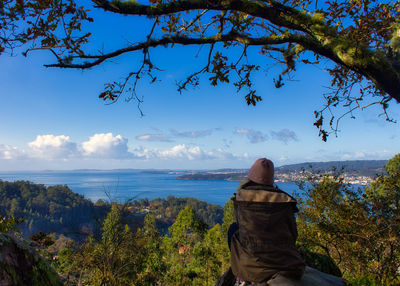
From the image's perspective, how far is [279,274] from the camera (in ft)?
7.96

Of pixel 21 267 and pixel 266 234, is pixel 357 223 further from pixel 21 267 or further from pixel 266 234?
pixel 21 267

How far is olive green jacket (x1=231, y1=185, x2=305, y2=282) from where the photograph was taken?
2381mm

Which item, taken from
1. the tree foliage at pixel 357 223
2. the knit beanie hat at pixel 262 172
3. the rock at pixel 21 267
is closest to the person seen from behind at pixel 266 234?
the knit beanie hat at pixel 262 172

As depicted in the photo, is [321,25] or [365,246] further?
[365,246]

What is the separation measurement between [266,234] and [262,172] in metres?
0.63

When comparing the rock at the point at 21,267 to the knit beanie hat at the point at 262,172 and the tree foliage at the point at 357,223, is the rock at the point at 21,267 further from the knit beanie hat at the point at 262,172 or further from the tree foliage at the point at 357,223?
the tree foliage at the point at 357,223

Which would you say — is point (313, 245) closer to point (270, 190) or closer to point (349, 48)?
point (270, 190)

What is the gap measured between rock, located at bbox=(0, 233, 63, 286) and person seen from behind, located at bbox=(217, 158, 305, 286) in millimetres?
1707

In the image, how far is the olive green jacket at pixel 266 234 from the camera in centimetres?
238

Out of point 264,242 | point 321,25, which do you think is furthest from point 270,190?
point 321,25

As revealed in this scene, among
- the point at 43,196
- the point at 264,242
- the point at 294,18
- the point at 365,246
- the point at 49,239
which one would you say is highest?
the point at 294,18

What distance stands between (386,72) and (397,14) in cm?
136

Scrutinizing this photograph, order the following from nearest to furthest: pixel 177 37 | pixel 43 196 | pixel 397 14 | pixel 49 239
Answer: pixel 177 37
pixel 397 14
pixel 49 239
pixel 43 196

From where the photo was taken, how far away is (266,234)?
94.2 inches
